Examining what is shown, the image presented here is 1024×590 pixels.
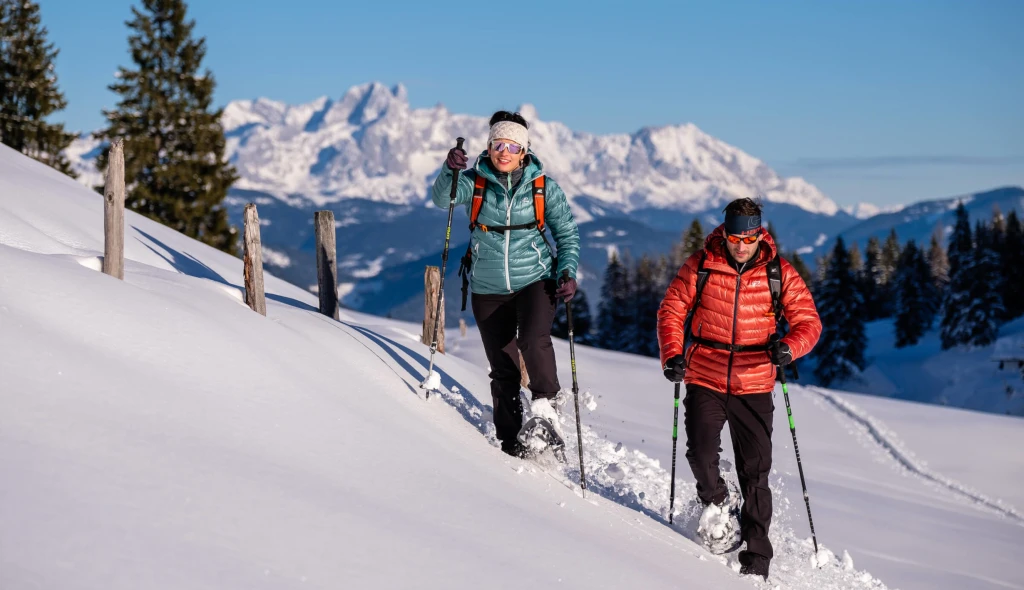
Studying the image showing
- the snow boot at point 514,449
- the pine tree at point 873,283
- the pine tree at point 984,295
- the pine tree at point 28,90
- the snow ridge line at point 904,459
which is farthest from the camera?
the pine tree at point 873,283

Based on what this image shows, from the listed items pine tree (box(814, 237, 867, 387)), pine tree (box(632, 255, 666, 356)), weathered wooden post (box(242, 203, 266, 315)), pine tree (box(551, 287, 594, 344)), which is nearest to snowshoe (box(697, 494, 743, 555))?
weathered wooden post (box(242, 203, 266, 315))

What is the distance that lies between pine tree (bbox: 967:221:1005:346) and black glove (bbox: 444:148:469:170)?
59334 millimetres

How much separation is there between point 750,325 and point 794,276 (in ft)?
1.64

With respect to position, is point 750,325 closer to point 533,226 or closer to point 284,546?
point 533,226

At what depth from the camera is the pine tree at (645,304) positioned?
181 feet

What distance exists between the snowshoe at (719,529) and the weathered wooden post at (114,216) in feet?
16.8

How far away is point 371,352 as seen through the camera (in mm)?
8156

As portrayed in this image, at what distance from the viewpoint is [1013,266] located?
61.2 meters

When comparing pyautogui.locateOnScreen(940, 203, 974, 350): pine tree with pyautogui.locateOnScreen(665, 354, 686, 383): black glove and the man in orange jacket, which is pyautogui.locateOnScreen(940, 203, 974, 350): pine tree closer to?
the man in orange jacket

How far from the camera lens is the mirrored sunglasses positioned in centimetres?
642

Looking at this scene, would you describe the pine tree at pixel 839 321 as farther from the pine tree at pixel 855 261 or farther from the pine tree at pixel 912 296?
the pine tree at pixel 855 261

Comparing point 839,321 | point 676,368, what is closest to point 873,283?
point 839,321

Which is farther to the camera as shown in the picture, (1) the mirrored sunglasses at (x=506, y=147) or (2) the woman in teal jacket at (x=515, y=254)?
(2) the woman in teal jacket at (x=515, y=254)

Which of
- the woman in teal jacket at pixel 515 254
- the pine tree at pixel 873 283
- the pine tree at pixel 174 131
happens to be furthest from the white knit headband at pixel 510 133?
the pine tree at pixel 873 283
